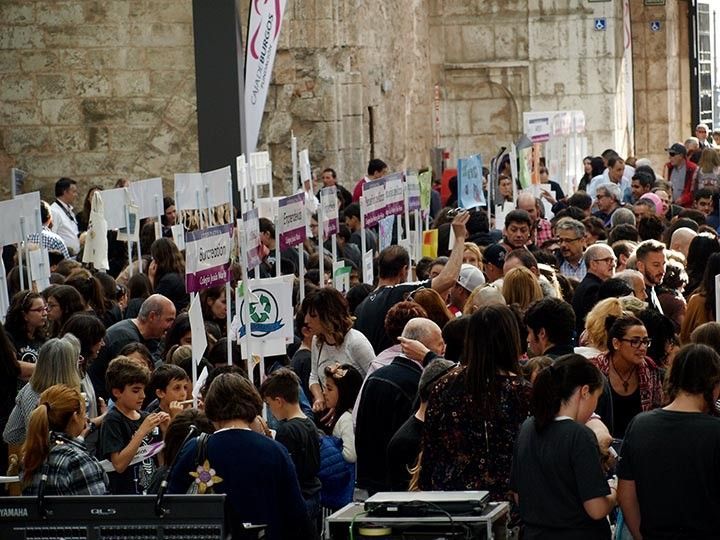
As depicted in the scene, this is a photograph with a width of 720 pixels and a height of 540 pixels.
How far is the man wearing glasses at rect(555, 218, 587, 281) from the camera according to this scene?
1254 cm

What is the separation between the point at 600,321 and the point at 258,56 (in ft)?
25.9

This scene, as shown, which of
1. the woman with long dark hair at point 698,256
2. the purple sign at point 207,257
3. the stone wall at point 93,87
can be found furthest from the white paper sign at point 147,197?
the stone wall at point 93,87

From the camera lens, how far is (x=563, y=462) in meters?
6.09

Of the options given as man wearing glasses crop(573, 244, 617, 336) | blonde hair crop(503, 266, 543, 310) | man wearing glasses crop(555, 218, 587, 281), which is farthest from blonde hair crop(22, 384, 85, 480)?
man wearing glasses crop(555, 218, 587, 281)

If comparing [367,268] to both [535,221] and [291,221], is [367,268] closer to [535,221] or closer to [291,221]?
[291,221]

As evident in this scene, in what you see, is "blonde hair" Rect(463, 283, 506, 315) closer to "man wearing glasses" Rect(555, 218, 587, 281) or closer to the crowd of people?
the crowd of people

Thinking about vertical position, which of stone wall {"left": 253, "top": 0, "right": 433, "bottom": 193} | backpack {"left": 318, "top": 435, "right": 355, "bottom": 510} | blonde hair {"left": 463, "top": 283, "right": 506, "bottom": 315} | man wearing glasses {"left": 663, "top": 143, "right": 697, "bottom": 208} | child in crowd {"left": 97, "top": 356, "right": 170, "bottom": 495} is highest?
stone wall {"left": 253, "top": 0, "right": 433, "bottom": 193}

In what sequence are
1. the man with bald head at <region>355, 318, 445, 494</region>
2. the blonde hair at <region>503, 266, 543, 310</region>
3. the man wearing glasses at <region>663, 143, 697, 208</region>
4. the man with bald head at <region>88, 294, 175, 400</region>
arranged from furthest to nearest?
the man wearing glasses at <region>663, 143, 697, 208</region> < the man with bald head at <region>88, 294, 175, 400</region> < the blonde hair at <region>503, 266, 543, 310</region> < the man with bald head at <region>355, 318, 445, 494</region>

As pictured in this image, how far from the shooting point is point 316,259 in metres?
13.6

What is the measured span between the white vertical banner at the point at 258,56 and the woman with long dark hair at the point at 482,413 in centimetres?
890

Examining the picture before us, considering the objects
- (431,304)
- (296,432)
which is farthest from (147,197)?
(296,432)

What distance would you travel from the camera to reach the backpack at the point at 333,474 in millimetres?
8023

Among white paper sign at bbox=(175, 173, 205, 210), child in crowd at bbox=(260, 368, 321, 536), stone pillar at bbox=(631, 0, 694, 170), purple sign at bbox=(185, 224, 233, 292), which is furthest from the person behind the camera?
stone pillar at bbox=(631, 0, 694, 170)

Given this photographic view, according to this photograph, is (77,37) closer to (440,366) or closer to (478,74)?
(478,74)
